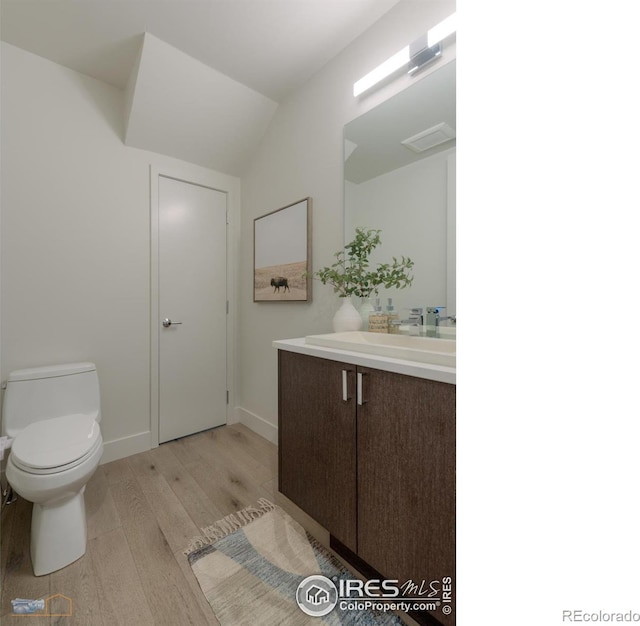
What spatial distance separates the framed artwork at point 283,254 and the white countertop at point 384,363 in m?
0.75

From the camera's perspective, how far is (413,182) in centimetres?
148

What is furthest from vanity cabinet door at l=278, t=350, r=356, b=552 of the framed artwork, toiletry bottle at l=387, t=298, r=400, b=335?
the framed artwork

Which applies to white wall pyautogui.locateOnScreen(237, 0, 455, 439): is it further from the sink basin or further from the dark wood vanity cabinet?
the dark wood vanity cabinet

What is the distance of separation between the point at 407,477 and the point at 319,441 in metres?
0.42

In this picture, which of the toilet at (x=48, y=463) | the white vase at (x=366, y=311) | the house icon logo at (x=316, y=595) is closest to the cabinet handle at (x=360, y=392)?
the white vase at (x=366, y=311)

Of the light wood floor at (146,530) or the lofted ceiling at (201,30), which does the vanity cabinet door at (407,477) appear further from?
the lofted ceiling at (201,30)

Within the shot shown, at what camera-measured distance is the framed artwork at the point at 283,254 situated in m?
2.01
